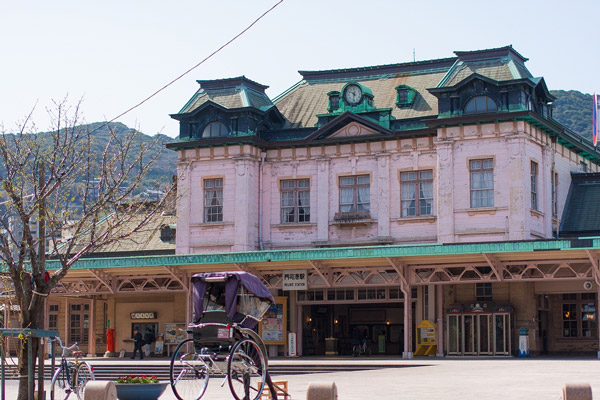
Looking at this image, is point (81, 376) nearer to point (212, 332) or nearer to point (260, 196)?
point (212, 332)

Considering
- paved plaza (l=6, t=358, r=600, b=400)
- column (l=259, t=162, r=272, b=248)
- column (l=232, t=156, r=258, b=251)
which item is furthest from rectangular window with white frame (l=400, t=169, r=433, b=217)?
paved plaza (l=6, t=358, r=600, b=400)

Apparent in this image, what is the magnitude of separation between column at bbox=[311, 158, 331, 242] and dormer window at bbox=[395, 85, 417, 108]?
3.96m

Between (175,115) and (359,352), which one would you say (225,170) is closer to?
(175,115)

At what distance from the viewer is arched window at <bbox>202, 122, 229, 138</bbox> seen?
43.2 m

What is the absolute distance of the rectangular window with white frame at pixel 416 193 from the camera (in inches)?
1578

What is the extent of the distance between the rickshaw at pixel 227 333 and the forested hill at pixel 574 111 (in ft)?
344

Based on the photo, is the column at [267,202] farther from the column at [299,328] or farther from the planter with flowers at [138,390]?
the planter with flowers at [138,390]

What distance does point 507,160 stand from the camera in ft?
125

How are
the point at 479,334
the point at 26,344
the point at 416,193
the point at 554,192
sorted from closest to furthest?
the point at 26,344 < the point at 479,334 < the point at 416,193 < the point at 554,192

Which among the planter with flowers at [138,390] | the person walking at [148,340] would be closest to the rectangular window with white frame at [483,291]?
the person walking at [148,340]

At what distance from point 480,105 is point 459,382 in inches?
772

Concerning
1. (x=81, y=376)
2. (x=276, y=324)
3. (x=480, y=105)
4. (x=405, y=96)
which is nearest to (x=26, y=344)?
(x=81, y=376)

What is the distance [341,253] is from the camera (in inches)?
1411

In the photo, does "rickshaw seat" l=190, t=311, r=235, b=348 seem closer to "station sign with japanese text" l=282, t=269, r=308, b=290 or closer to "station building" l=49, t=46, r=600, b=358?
"station building" l=49, t=46, r=600, b=358
